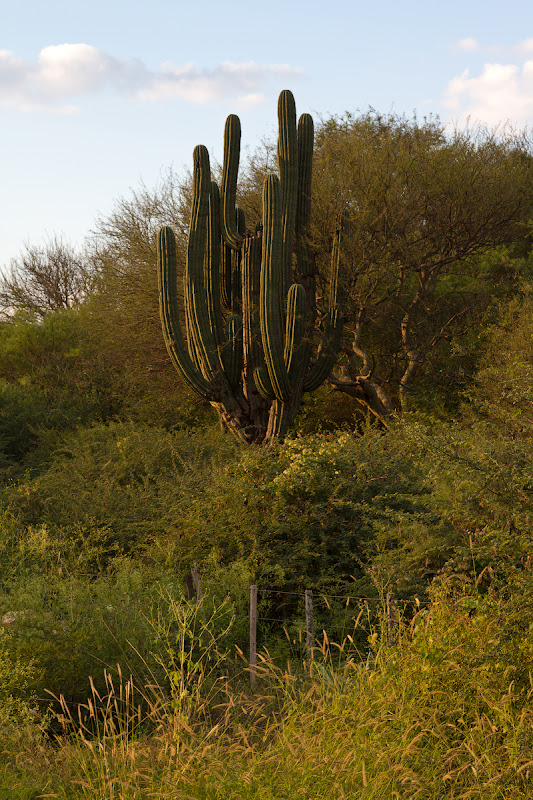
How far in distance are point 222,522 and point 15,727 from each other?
145 inches

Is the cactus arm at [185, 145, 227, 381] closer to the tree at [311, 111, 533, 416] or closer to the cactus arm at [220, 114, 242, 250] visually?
the cactus arm at [220, 114, 242, 250]

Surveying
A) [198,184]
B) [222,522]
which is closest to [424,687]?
[222,522]

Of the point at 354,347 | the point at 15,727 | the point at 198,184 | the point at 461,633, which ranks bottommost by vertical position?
the point at 15,727

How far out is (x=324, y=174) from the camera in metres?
14.4

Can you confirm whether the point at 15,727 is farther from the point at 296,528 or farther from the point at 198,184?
the point at 198,184

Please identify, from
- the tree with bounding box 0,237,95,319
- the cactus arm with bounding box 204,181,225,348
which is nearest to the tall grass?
the cactus arm with bounding box 204,181,225,348

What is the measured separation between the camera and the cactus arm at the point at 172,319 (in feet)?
40.0

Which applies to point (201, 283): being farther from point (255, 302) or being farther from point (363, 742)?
point (363, 742)

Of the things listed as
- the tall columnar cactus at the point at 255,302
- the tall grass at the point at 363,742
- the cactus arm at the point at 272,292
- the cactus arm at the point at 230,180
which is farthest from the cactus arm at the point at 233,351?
the tall grass at the point at 363,742

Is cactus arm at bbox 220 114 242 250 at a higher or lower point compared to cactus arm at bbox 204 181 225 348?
higher

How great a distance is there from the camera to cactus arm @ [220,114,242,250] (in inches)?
501

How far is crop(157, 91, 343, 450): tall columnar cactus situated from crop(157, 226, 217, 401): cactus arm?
2cm

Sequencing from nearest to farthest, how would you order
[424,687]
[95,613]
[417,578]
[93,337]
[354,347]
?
[424,687] < [95,613] < [417,578] < [354,347] < [93,337]

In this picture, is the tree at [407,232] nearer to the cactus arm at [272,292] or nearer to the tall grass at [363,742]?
the cactus arm at [272,292]
